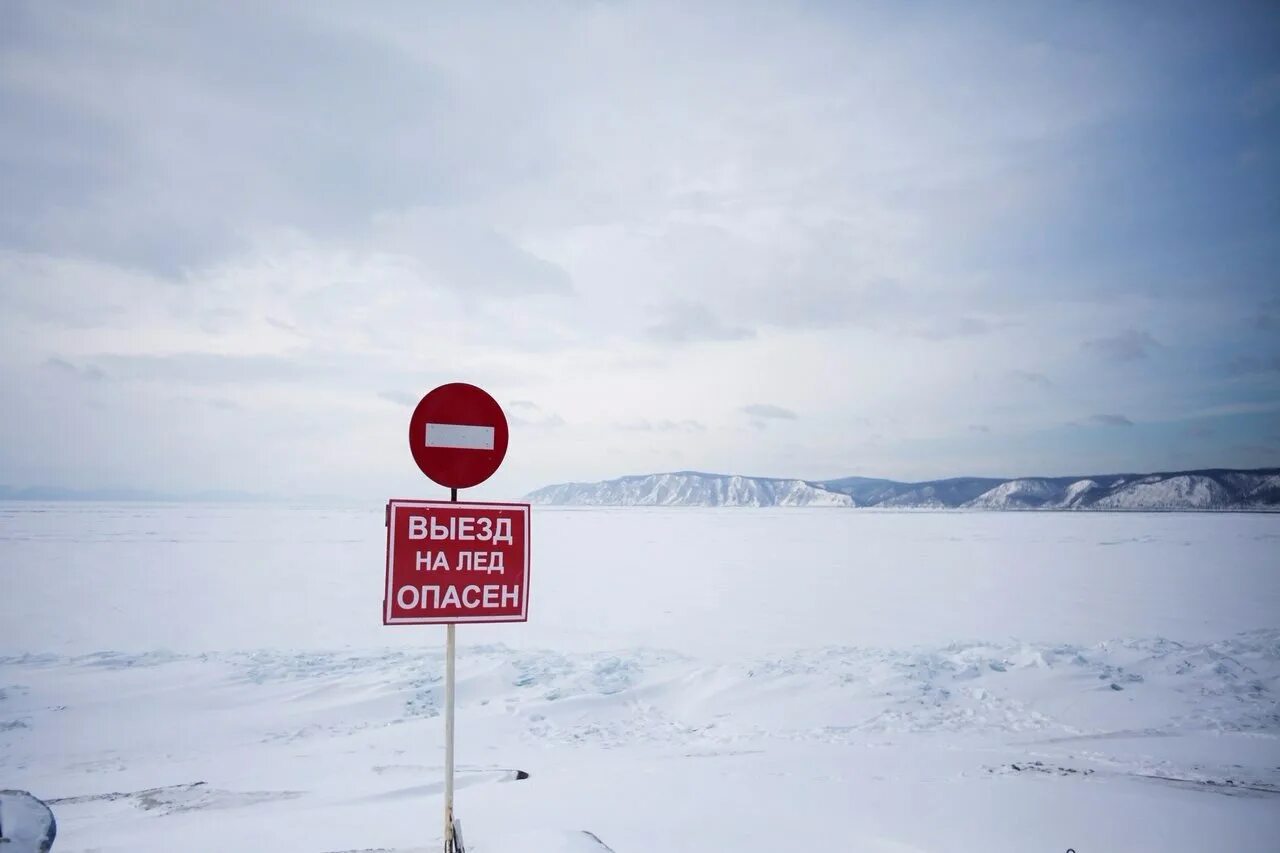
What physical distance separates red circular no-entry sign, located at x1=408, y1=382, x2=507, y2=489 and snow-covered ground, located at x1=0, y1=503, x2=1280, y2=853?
2.15m

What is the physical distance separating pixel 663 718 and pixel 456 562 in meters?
Answer: 4.18

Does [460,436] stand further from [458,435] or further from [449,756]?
[449,756]

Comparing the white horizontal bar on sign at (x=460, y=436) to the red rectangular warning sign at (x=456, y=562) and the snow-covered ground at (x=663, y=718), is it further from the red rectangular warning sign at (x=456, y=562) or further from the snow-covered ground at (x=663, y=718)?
the snow-covered ground at (x=663, y=718)

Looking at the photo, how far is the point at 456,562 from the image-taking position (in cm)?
400

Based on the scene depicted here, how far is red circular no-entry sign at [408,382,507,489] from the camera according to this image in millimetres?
4051

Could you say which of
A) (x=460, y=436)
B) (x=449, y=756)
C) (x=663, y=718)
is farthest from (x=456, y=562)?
(x=663, y=718)

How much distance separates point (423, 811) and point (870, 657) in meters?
6.51

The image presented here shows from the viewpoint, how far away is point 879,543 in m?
29.5

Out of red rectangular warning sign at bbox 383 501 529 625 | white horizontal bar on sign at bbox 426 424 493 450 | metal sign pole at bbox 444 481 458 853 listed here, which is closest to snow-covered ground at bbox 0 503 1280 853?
metal sign pole at bbox 444 481 458 853

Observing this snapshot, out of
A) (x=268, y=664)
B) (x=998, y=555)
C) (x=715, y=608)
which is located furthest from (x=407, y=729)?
(x=998, y=555)

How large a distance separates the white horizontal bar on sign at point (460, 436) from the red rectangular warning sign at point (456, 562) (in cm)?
38

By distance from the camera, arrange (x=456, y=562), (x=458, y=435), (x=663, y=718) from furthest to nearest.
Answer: (x=663, y=718) → (x=458, y=435) → (x=456, y=562)

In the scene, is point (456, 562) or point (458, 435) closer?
point (456, 562)

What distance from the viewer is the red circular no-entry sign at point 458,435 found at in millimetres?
4051
